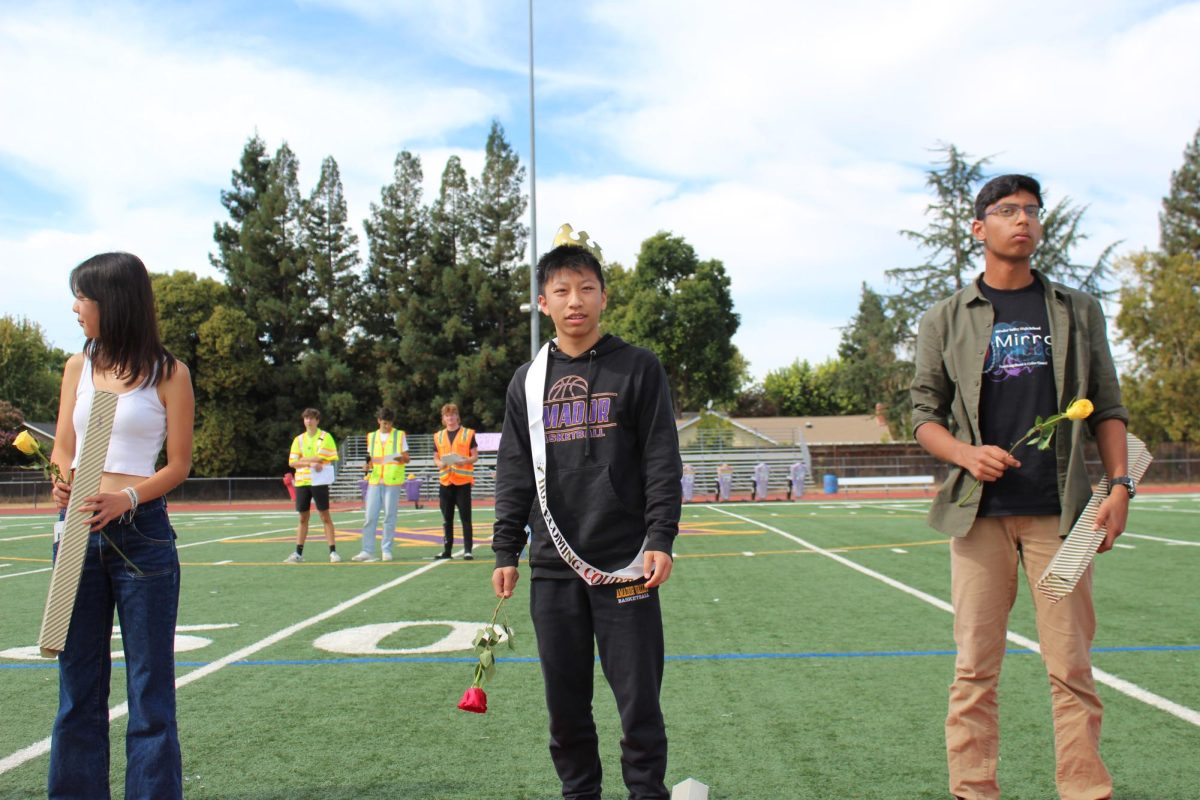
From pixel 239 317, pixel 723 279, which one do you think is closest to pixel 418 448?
pixel 239 317

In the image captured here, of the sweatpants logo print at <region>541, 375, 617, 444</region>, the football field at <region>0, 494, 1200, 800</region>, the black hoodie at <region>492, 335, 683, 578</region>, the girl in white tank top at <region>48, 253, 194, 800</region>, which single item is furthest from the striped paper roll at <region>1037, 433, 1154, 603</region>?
the girl in white tank top at <region>48, 253, 194, 800</region>

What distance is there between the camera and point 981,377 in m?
3.47

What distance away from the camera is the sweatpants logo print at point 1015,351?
11.3 feet

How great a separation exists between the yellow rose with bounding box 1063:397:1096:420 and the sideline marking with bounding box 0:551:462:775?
3.19m

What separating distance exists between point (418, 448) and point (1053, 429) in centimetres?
4734

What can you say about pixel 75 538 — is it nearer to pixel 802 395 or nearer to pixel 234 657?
pixel 234 657

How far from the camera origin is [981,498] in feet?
11.1

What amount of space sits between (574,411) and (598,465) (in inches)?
8.2

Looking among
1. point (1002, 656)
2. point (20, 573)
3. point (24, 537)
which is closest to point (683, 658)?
point (1002, 656)

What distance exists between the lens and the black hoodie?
3217 millimetres

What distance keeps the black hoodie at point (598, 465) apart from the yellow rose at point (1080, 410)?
127cm

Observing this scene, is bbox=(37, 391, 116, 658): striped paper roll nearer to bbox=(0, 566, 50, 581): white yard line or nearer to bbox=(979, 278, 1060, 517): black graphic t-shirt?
bbox=(979, 278, 1060, 517): black graphic t-shirt

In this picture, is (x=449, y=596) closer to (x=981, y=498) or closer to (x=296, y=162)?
(x=981, y=498)

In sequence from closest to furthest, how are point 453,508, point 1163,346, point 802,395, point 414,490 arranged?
point 453,508 < point 414,490 < point 1163,346 < point 802,395
